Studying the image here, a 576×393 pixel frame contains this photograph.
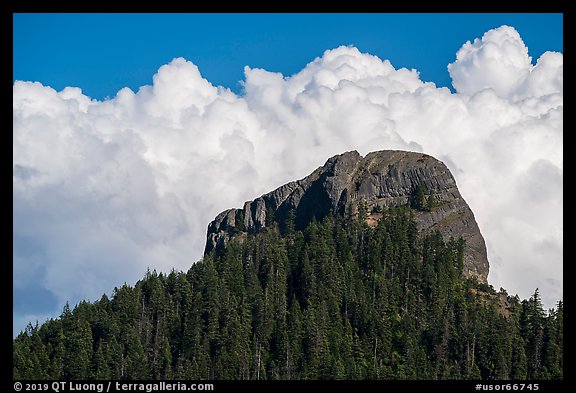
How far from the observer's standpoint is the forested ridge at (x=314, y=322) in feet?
451

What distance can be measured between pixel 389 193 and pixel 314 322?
48.3 meters

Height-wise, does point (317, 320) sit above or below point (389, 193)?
below

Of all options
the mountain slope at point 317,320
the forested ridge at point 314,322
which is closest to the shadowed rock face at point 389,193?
the mountain slope at point 317,320

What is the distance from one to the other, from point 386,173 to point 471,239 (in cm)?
2194

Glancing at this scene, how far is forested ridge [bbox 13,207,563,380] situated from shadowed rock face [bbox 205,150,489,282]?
9.34 meters

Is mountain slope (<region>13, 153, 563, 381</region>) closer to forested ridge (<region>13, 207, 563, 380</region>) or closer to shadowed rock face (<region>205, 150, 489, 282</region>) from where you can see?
forested ridge (<region>13, 207, 563, 380</region>)

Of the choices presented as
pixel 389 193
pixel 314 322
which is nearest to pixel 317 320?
pixel 314 322

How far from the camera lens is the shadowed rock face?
18088cm

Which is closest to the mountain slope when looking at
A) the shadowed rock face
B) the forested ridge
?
the forested ridge

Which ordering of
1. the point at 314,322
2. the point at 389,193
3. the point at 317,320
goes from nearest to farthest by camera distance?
the point at 314,322
the point at 317,320
the point at 389,193

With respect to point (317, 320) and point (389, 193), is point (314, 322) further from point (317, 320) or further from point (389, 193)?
point (389, 193)

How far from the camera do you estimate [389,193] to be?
7244 inches

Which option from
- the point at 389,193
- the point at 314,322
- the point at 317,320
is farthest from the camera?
the point at 389,193

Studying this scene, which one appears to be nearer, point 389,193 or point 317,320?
point 317,320
